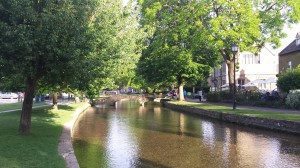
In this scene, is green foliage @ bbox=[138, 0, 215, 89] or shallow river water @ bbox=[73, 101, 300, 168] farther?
green foliage @ bbox=[138, 0, 215, 89]

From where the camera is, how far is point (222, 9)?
34.3 metres

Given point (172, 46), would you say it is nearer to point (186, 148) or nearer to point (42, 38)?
point (186, 148)

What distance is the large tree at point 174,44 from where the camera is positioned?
35.2 metres

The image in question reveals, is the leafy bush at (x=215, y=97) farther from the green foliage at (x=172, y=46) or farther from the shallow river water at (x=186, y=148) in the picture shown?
the shallow river water at (x=186, y=148)

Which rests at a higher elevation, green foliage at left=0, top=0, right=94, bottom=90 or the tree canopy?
the tree canopy

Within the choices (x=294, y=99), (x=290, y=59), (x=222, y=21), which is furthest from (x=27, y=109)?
(x=290, y=59)

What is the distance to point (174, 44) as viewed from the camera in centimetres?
4325

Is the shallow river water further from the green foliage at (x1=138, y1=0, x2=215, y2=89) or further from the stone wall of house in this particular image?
the stone wall of house

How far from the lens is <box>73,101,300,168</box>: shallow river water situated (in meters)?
12.0

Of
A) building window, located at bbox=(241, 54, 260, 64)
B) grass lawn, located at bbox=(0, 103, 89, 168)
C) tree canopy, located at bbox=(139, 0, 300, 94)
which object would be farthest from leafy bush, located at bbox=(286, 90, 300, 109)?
building window, located at bbox=(241, 54, 260, 64)

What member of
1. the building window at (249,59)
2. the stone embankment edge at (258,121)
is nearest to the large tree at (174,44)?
the stone embankment edge at (258,121)

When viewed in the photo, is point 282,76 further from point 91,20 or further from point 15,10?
point 15,10

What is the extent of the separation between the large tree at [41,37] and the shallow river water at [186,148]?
142 inches

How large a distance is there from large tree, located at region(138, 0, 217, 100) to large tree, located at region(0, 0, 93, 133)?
68.5ft
